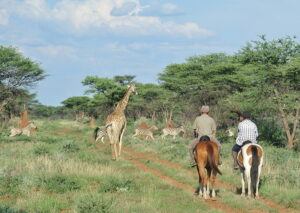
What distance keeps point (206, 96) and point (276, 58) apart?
11.3 metres

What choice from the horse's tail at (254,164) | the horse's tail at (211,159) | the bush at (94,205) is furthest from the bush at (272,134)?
the bush at (94,205)

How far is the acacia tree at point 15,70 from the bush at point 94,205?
861 inches

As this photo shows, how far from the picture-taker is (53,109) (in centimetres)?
12256

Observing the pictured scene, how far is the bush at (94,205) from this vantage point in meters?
8.39

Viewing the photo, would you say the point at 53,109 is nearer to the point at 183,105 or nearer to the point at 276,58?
the point at 183,105

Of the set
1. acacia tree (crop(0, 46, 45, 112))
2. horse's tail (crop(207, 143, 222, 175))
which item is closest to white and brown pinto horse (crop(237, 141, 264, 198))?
horse's tail (crop(207, 143, 222, 175))

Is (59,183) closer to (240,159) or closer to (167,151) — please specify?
(240,159)

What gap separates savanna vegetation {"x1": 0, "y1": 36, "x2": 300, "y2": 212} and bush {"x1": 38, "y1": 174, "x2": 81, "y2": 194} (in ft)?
0.08

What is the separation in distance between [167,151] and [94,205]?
45.2 ft

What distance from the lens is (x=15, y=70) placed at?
30.1m

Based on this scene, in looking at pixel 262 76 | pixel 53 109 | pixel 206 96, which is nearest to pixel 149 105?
pixel 206 96

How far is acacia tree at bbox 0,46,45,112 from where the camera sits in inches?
1164

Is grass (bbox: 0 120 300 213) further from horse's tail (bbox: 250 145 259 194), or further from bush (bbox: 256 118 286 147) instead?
bush (bbox: 256 118 286 147)

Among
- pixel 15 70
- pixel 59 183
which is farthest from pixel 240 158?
pixel 15 70
